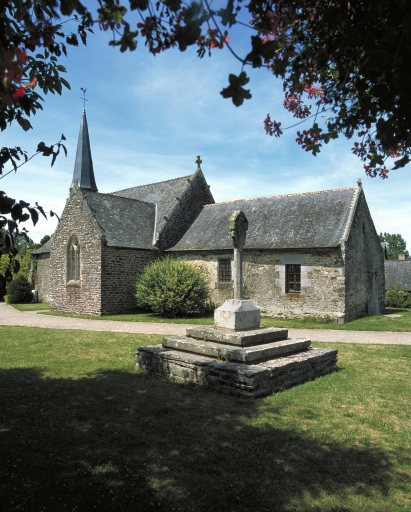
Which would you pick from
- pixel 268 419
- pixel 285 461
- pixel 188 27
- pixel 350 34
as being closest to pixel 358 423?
pixel 268 419

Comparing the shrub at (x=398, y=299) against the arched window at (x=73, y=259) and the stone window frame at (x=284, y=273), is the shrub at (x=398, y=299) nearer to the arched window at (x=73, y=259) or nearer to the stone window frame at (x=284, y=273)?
the stone window frame at (x=284, y=273)

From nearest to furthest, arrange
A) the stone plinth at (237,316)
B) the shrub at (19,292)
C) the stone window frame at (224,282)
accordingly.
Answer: the stone plinth at (237,316) → the stone window frame at (224,282) → the shrub at (19,292)

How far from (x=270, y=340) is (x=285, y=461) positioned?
12.0ft

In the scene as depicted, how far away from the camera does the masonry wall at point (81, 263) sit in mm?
18656

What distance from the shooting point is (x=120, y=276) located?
19031 millimetres

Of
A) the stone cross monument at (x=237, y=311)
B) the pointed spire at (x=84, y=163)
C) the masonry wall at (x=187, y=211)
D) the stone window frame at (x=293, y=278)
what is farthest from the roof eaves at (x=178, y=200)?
the stone cross monument at (x=237, y=311)

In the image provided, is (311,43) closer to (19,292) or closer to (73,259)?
(73,259)

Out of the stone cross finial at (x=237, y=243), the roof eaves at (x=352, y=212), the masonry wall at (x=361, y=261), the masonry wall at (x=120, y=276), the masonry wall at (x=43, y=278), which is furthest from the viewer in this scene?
the masonry wall at (x=43, y=278)

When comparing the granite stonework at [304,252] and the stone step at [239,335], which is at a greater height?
the granite stonework at [304,252]

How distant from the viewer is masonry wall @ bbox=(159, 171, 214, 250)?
838 inches

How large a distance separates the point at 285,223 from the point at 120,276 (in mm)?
8247

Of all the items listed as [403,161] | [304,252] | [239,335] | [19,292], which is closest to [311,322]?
[304,252]

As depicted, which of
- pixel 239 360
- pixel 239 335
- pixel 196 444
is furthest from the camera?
pixel 239 335

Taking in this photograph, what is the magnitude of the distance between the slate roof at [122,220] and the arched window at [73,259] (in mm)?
1899
